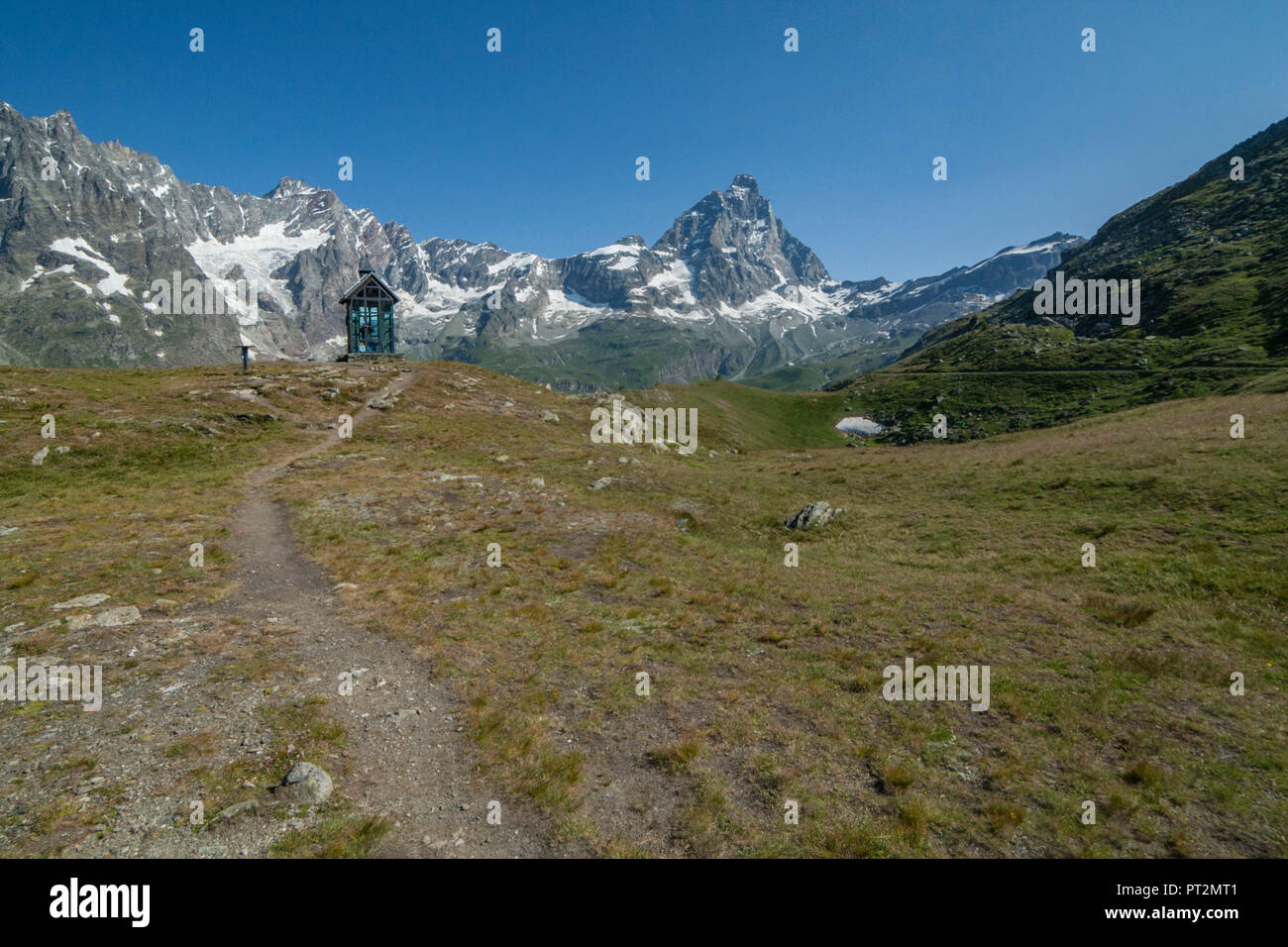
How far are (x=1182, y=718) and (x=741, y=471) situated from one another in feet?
128

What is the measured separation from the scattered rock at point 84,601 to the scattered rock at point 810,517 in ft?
97.4

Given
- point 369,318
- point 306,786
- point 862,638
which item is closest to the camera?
point 306,786

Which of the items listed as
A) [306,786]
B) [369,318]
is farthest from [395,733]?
[369,318]

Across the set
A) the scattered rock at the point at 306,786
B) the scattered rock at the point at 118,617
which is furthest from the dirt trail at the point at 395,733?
the scattered rock at the point at 118,617

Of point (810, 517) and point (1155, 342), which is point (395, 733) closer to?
point (810, 517)

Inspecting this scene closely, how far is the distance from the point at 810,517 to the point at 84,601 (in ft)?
102

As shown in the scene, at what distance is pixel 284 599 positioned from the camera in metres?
17.9

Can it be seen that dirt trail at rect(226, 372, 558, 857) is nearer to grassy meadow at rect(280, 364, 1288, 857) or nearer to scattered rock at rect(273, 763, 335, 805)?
scattered rock at rect(273, 763, 335, 805)

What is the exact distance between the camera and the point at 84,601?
51.9 ft

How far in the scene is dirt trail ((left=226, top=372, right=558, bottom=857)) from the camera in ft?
29.5

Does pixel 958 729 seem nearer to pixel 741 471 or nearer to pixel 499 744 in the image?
pixel 499 744

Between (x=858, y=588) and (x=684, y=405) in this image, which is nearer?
(x=858, y=588)

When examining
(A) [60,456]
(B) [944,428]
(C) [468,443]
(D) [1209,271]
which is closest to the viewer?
(A) [60,456]
